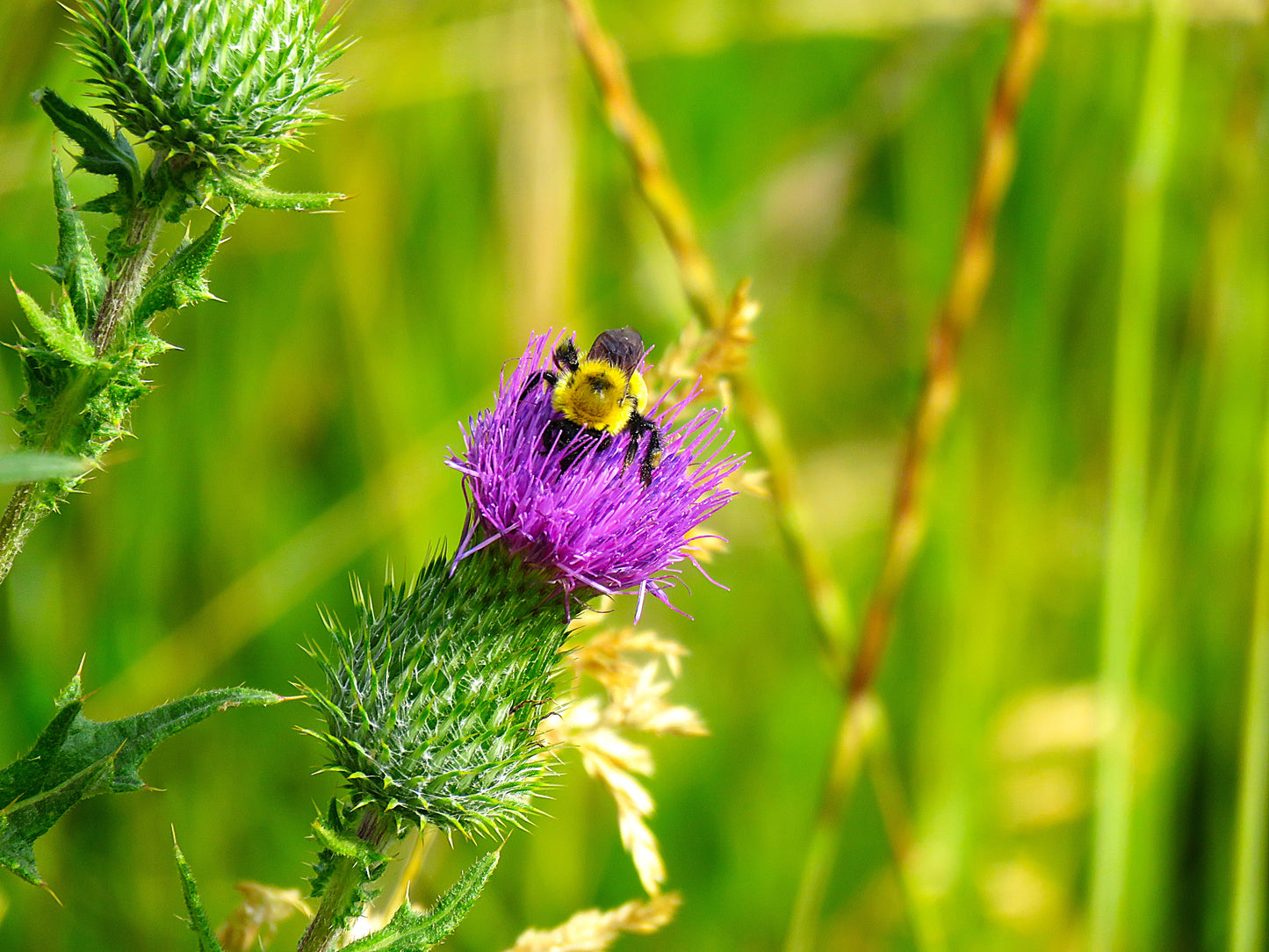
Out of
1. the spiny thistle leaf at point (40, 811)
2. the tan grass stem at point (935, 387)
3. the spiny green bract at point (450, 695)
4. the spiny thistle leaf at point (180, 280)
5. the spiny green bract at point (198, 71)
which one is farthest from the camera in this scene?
the tan grass stem at point (935, 387)

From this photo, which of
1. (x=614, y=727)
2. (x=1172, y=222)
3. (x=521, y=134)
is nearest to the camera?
(x=614, y=727)

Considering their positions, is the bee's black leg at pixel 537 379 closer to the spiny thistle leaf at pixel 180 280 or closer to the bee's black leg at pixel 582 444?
the bee's black leg at pixel 582 444

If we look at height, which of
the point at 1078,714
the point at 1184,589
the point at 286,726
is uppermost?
the point at 1184,589

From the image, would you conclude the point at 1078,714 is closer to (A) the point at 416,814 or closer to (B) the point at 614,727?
(B) the point at 614,727

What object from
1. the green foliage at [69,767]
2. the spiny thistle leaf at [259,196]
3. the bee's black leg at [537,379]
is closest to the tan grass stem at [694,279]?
the bee's black leg at [537,379]

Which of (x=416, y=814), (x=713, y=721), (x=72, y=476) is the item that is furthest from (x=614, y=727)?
(x=713, y=721)

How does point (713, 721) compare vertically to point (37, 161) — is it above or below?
below

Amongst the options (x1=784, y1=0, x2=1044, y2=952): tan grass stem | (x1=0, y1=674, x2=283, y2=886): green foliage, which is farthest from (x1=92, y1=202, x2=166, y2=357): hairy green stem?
(x1=784, y1=0, x2=1044, y2=952): tan grass stem
